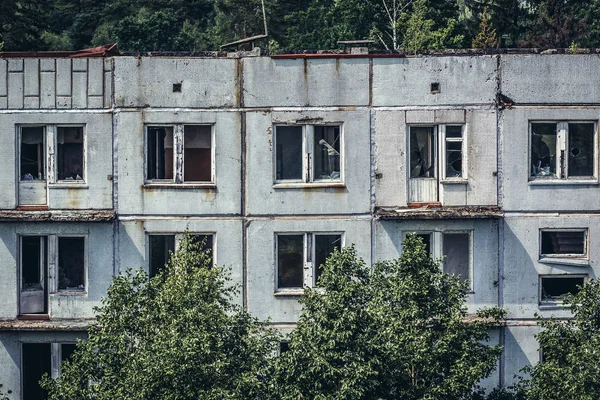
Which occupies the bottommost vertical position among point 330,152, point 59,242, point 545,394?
point 545,394

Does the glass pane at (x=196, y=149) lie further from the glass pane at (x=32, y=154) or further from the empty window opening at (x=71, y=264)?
the glass pane at (x=32, y=154)

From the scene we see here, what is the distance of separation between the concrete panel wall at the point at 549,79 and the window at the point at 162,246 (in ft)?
29.8

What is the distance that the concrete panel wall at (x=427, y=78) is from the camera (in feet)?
112

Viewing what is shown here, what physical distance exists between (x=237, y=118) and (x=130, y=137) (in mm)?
2960

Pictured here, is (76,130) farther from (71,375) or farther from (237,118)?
(71,375)

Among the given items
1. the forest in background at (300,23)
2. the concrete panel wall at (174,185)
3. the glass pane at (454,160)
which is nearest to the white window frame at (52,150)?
the concrete panel wall at (174,185)

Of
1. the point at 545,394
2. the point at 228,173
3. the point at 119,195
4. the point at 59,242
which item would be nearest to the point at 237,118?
the point at 228,173

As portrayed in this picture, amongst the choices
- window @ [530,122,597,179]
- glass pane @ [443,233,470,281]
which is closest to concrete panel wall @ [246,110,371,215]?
glass pane @ [443,233,470,281]

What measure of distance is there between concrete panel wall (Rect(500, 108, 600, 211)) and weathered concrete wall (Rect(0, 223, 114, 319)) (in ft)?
36.0

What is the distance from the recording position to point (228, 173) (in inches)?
1352

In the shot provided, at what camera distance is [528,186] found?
34.5 m

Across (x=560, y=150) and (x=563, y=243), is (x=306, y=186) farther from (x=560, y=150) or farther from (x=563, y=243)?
(x=563, y=243)

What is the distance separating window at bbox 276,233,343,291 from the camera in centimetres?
3447

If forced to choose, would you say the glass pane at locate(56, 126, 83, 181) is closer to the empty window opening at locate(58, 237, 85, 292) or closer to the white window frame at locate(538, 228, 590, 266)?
the empty window opening at locate(58, 237, 85, 292)
